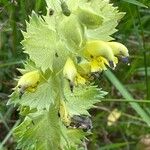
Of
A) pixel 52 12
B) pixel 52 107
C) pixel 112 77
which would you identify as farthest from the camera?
pixel 112 77

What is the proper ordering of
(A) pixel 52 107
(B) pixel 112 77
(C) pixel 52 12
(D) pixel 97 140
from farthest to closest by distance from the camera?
(D) pixel 97 140 → (B) pixel 112 77 → (A) pixel 52 107 → (C) pixel 52 12

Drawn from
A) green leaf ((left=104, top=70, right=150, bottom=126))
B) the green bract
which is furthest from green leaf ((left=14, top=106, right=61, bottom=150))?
green leaf ((left=104, top=70, right=150, bottom=126))

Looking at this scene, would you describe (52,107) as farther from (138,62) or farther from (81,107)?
(138,62)

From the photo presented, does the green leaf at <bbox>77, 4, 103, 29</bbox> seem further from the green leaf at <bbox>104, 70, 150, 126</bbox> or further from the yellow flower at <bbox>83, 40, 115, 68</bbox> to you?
the green leaf at <bbox>104, 70, 150, 126</bbox>

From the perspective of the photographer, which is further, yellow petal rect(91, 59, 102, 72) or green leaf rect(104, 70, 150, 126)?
green leaf rect(104, 70, 150, 126)

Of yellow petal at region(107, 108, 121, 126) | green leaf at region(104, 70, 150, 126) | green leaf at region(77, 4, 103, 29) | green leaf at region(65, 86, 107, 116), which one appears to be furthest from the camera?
yellow petal at region(107, 108, 121, 126)

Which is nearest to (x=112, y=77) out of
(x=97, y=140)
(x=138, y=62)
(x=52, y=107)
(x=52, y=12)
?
(x=138, y=62)

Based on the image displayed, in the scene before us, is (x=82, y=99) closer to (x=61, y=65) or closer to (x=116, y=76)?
(x=61, y=65)
